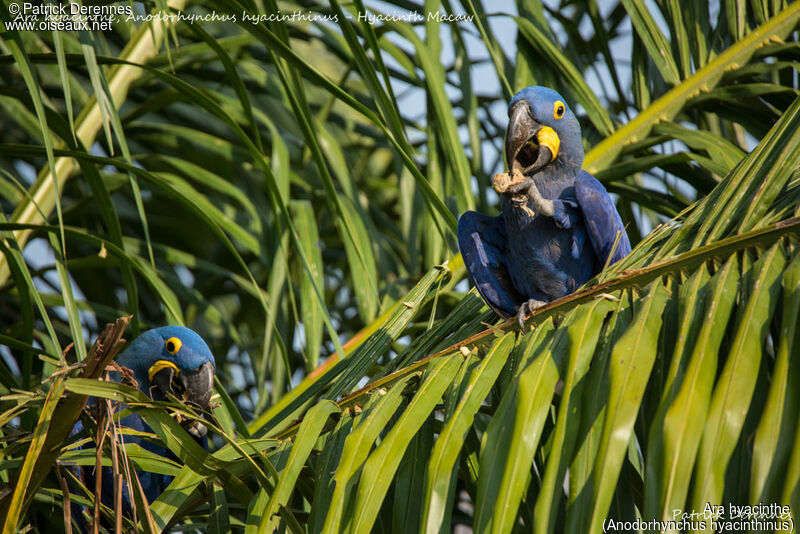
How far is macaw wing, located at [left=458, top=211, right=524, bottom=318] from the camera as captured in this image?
2.70 meters

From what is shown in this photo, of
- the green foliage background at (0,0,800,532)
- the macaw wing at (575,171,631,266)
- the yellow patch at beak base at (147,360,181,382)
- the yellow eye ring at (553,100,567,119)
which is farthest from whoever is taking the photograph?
the yellow patch at beak base at (147,360,181,382)

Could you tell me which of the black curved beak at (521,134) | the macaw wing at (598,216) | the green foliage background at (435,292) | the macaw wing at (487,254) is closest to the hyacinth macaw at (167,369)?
the green foliage background at (435,292)

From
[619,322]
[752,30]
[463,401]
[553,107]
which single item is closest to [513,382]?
[463,401]

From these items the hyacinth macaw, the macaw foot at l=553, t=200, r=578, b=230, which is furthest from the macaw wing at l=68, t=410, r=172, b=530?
the macaw foot at l=553, t=200, r=578, b=230

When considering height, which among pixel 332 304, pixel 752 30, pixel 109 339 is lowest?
pixel 109 339

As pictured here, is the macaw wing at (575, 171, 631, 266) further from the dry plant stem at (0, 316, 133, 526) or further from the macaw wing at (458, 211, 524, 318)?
the dry plant stem at (0, 316, 133, 526)

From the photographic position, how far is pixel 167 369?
310cm

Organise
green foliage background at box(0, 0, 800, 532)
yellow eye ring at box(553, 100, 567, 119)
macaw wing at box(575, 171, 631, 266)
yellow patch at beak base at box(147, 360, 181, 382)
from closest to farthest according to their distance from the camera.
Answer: green foliage background at box(0, 0, 800, 532) → macaw wing at box(575, 171, 631, 266) → yellow eye ring at box(553, 100, 567, 119) → yellow patch at beak base at box(147, 360, 181, 382)

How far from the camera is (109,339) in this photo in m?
1.31

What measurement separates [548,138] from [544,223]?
26 centimetres

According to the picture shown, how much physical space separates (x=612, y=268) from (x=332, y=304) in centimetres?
251

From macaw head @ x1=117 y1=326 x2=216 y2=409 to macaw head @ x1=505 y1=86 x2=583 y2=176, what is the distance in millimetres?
1344

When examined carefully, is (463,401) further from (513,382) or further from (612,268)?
(612,268)

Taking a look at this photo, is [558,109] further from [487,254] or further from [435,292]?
[435,292]
